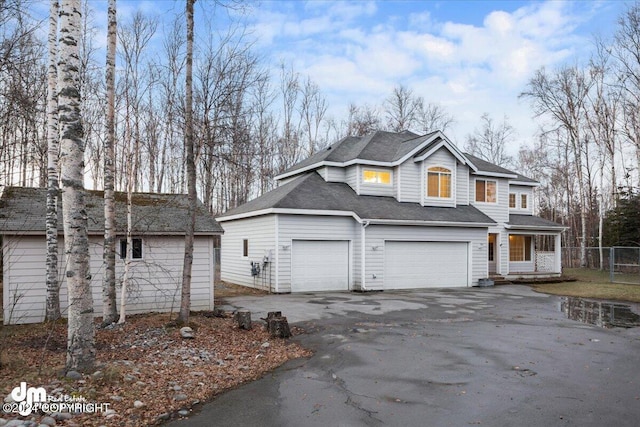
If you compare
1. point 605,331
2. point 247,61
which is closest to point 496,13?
point 247,61

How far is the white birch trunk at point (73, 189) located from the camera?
5758 mm

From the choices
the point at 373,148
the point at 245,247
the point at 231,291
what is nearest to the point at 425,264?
the point at 373,148

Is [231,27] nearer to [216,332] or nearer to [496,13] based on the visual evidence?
[216,332]

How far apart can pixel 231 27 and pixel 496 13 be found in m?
12.5

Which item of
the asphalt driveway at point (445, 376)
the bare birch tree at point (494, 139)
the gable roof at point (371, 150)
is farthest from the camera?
the bare birch tree at point (494, 139)

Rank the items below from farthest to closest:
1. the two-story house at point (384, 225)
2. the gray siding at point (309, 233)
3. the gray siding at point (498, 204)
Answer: the gray siding at point (498, 204), the two-story house at point (384, 225), the gray siding at point (309, 233)

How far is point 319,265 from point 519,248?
46.0ft

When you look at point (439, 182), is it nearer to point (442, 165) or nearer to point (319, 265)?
point (442, 165)

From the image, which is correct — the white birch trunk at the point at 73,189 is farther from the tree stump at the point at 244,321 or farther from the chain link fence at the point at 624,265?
the chain link fence at the point at 624,265

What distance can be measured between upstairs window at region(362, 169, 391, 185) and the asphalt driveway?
9614mm

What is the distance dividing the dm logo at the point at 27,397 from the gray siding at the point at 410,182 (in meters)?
17.5

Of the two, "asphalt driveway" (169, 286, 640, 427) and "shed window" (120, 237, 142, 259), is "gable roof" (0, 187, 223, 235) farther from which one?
"asphalt driveway" (169, 286, 640, 427)

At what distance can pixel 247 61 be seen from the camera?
11211 millimetres

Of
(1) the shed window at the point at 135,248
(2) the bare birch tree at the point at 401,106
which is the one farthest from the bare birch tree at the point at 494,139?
(1) the shed window at the point at 135,248
